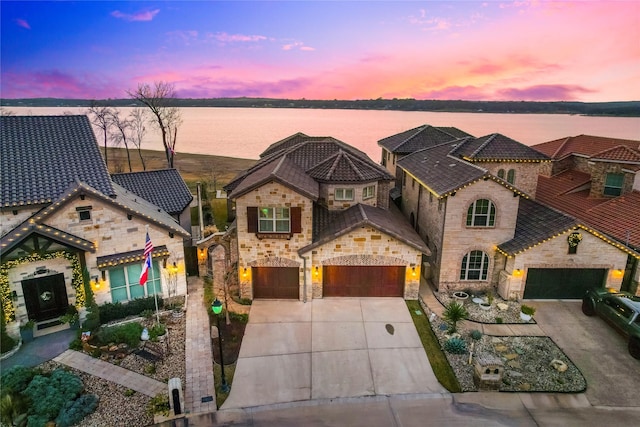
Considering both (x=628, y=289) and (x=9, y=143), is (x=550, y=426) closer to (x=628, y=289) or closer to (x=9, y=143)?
(x=628, y=289)

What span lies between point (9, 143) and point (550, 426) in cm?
2765

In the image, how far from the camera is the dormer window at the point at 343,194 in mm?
25453

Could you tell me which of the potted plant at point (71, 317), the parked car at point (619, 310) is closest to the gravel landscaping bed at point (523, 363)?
the parked car at point (619, 310)

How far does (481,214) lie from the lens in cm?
2298

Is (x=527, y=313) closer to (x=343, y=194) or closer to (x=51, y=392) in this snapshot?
(x=343, y=194)

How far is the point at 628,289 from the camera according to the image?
23344mm

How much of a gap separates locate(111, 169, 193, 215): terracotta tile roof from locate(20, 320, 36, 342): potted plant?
11095 mm

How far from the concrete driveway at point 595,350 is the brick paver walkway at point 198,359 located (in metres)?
15.2

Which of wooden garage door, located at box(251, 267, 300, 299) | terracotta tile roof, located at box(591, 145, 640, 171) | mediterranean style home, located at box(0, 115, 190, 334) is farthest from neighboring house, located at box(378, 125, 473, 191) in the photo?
mediterranean style home, located at box(0, 115, 190, 334)

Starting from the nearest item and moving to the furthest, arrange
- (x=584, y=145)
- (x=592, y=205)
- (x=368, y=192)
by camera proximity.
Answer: (x=368, y=192), (x=592, y=205), (x=584, y=145)

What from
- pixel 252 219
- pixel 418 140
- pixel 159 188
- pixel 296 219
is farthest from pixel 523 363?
pixel 159 188

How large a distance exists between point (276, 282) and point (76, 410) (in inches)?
445

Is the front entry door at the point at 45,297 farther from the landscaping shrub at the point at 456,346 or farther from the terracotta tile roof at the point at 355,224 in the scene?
the landscaping shrub at the point at 456,346

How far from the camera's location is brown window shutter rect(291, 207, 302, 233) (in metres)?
21.6
